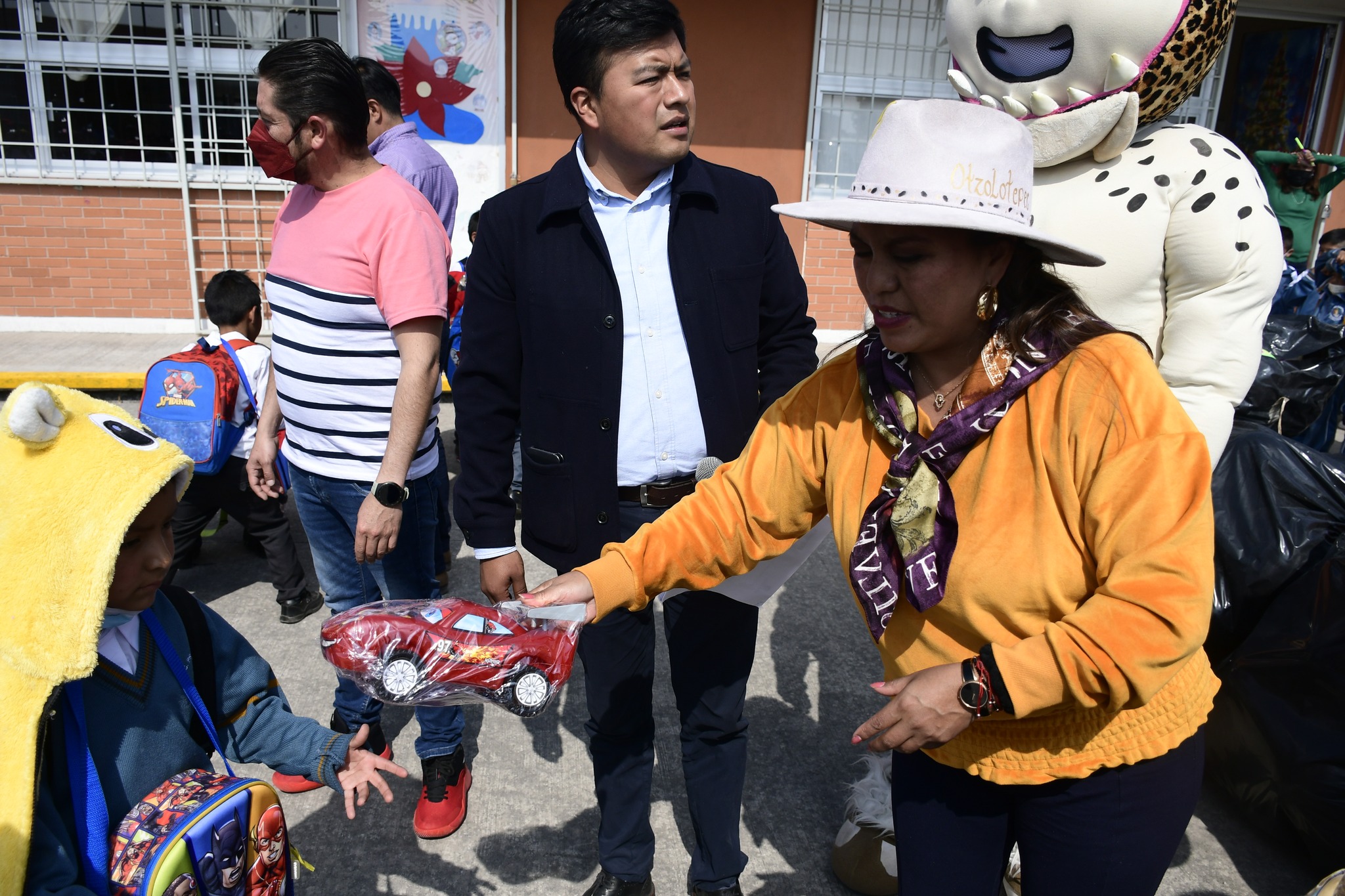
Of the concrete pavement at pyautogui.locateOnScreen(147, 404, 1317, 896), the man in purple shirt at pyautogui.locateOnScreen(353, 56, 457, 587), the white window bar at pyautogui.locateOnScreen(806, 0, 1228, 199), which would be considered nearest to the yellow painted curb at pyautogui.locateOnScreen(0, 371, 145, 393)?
the man in purple shirt at pyautogui.locateOnScreen(353, 56, 457, 587)

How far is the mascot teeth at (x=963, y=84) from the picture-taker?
222 cm

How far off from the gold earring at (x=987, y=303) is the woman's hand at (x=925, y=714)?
557mm

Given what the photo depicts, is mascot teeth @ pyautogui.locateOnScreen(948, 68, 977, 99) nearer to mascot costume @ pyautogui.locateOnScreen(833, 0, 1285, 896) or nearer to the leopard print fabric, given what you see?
mascot costume @ pyautogui.locateOnScreen(833, 0, 1285, 896)

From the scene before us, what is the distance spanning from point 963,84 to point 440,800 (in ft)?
8.08

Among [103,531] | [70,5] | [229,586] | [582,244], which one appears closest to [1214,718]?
[582,244]

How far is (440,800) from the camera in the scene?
8.93 ft

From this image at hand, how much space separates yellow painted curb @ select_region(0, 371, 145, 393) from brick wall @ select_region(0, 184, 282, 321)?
1593 mm

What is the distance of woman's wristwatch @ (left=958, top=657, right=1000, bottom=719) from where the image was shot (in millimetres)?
1310

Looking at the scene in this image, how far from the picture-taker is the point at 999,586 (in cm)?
140

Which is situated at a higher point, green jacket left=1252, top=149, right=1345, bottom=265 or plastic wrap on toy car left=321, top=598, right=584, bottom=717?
green jacket left=1252, top=149, right=1345, bottom=265

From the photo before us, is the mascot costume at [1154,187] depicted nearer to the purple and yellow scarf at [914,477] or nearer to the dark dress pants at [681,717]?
the purple and yellow scarf at [914,477]

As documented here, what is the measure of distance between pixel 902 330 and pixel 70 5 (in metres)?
9.12

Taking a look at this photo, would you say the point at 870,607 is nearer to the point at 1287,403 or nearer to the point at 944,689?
the point at 944,689

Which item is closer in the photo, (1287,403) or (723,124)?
(1287,403)
